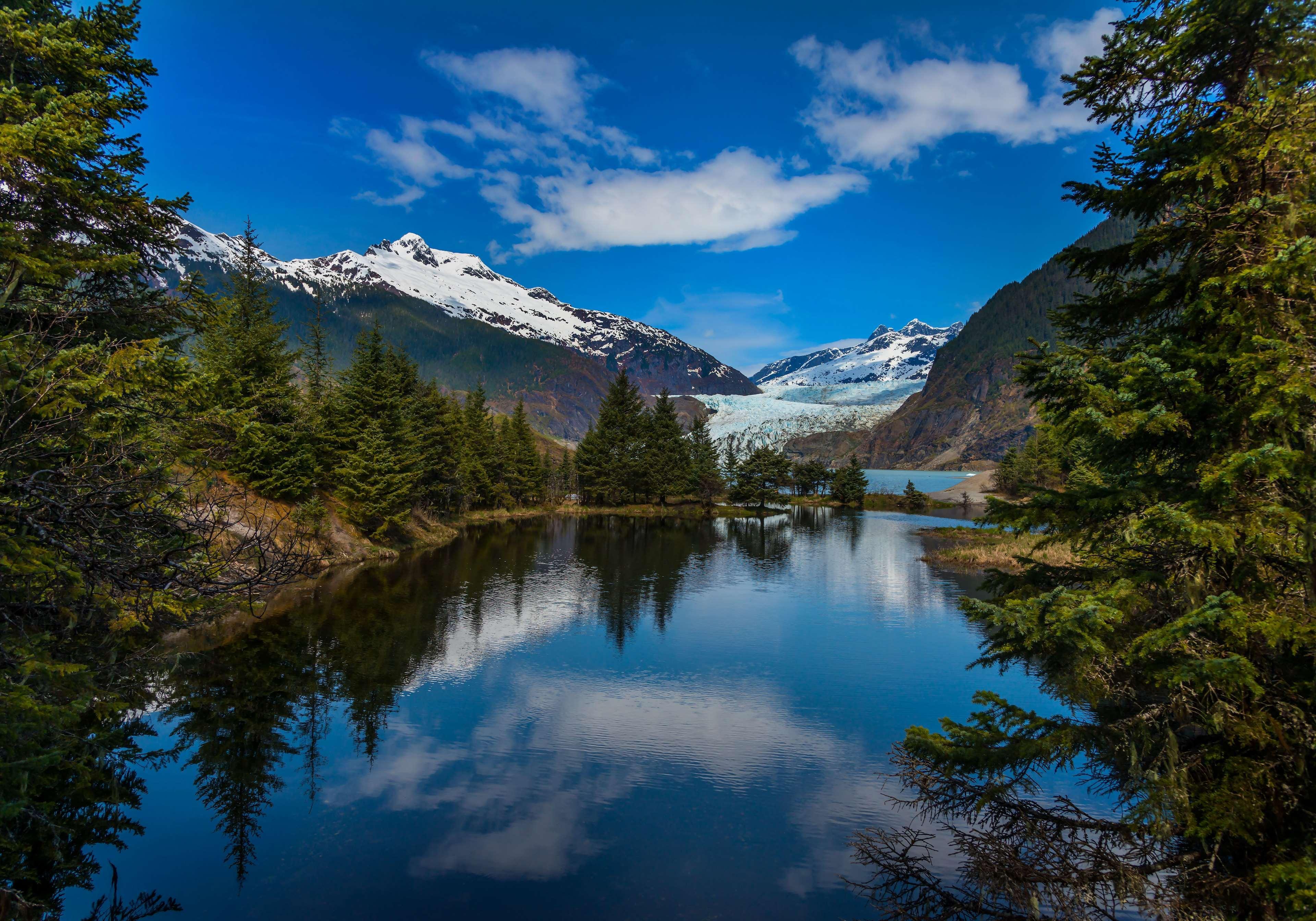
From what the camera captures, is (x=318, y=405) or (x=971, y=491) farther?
(x=971, y=491)

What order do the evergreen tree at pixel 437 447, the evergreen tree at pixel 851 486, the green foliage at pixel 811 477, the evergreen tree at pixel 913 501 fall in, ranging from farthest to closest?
the green foliage at pixel 811 477 < the evergreen tree at pixel 851 486 < the evergreen tree at pixel 913 501 < the evergreen tree at pixel 437 447

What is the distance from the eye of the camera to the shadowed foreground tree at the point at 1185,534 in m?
6.45

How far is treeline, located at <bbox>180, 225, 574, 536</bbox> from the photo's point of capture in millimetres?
32719

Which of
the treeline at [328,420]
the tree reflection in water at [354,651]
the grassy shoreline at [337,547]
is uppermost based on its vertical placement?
the treeline at [328,420]

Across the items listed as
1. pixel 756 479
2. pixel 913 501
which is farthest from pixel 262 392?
pixel 913 501

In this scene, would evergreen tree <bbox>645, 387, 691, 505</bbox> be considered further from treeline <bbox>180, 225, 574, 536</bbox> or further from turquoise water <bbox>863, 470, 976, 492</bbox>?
turquoise water <bbox>863, 470, 976, 492</bbox>

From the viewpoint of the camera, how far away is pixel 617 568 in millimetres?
39875

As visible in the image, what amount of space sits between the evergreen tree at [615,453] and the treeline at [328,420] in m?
23.7

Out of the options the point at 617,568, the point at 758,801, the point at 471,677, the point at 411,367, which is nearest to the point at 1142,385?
the point at 758,801

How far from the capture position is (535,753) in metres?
15.3

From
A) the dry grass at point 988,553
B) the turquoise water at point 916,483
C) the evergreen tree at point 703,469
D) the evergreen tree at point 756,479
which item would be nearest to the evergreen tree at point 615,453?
the evergreen tree at point 703,469

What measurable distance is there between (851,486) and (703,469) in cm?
2537

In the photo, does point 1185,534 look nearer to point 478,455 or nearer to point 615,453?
point 478,455

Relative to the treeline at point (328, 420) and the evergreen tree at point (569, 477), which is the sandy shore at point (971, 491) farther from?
the treeline at point (328, 420)
